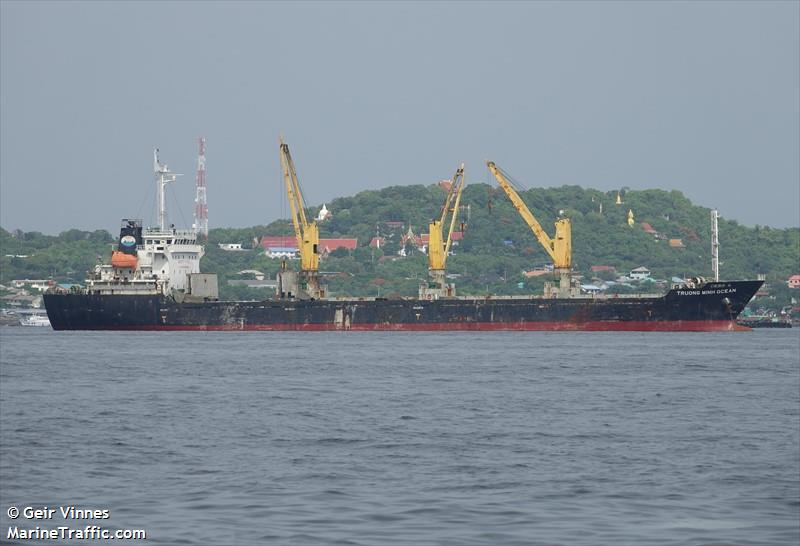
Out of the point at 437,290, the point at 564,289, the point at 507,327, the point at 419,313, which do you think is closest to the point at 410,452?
the point at 507,327

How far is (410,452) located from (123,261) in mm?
69039

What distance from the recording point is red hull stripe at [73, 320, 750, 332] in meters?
80.6

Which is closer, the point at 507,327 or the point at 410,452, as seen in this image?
the point at 410,452

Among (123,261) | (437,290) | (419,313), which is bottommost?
(419,313)

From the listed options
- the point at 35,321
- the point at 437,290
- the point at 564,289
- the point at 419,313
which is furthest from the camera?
the point at 35,321

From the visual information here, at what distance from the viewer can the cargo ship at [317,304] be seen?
3164 inches

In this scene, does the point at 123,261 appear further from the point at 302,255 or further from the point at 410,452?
the point at 410,452

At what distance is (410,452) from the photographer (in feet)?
82.9

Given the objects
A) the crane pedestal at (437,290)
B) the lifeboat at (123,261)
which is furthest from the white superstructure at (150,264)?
the crane pedestal at (437,290)

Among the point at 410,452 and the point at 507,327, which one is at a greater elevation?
the point at 507,327

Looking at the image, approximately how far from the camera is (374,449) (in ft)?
84.4

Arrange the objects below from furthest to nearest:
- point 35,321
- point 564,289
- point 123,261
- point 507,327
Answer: point 35,321 → point 123,261 → point 564,289 → point 507,327

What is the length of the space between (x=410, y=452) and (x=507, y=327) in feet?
193

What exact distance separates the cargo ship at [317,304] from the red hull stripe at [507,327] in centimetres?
6
